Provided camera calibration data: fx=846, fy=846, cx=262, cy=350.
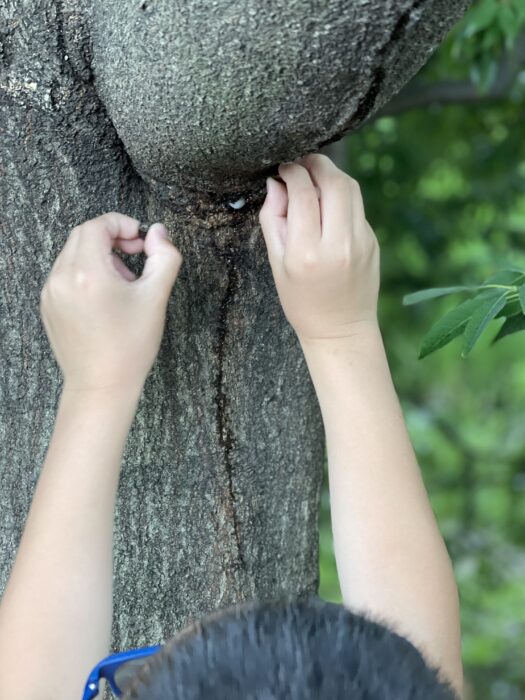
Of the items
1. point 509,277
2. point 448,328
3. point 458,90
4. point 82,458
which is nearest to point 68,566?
point 82,458

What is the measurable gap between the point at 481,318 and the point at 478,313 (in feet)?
0.04

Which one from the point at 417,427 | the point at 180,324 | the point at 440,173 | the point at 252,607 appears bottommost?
the point at 252,607

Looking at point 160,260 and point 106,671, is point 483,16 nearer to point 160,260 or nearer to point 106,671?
point 160,260

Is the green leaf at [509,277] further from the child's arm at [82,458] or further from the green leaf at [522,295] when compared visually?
the child's arm at [82,458]

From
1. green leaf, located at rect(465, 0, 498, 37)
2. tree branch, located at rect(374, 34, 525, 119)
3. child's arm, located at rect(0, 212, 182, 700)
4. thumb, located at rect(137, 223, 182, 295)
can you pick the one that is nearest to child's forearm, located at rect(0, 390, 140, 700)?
child's arm, located at rect(0, 212, 182, 700)

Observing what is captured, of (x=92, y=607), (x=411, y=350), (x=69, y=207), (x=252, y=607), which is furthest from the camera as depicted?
(x=411, y=350)

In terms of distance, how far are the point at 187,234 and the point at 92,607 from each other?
380mm

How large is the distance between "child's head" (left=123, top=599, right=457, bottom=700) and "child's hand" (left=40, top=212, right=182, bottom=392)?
0.93 ft

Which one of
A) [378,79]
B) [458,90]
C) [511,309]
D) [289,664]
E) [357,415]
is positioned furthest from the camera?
[458,90]

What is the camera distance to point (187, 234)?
88 centimetres

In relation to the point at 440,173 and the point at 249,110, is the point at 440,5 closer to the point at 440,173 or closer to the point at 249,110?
the point at 249,110

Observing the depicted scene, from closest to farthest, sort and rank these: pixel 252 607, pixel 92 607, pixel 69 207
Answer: pixel 252 607 → pixel 92 607 → pixel 69 207

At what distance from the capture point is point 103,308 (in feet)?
2.57

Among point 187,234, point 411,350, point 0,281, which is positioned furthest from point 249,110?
point 411,350
